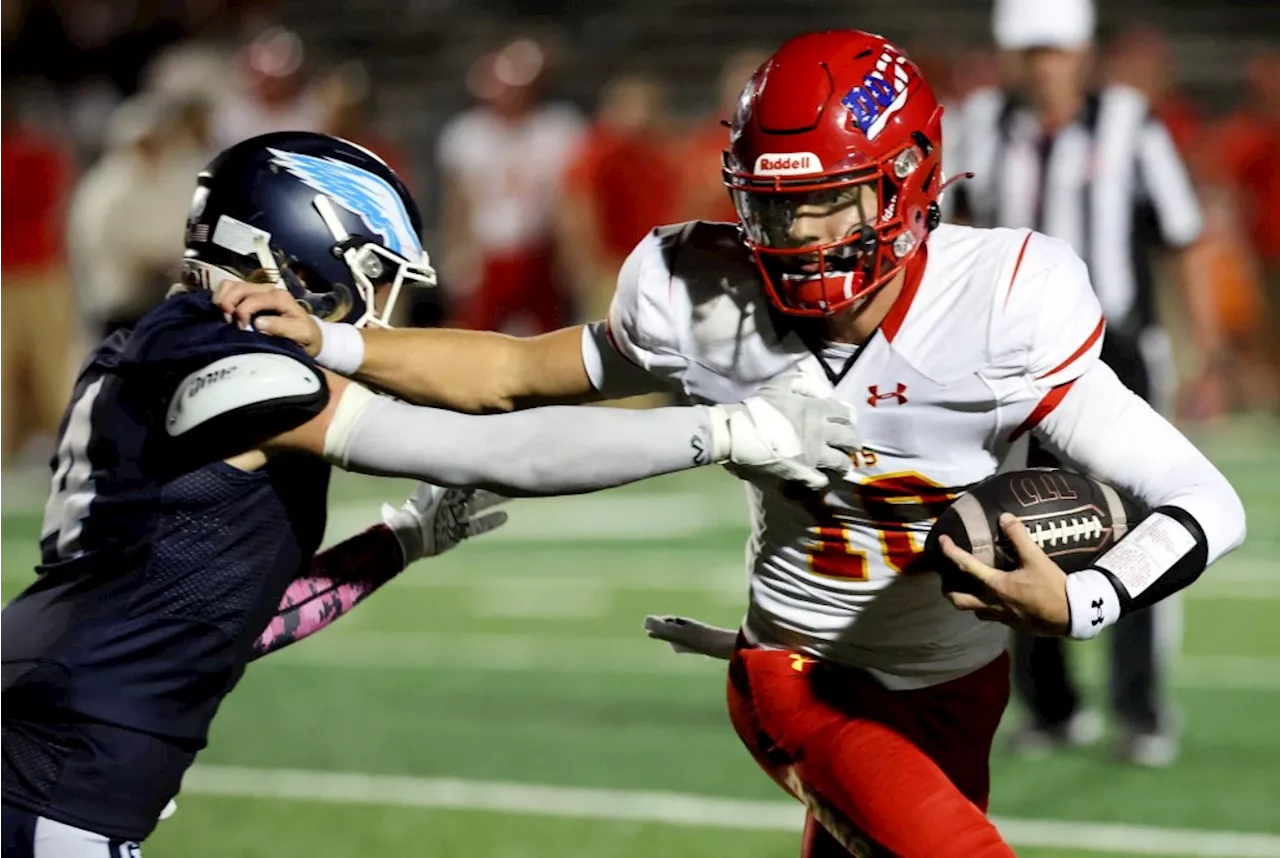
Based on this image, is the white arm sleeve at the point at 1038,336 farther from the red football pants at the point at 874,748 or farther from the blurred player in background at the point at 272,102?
the blurred player in background at the point at 272,102

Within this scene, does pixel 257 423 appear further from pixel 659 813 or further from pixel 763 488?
pixel 659 813

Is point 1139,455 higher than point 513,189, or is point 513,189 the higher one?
point 1139,455

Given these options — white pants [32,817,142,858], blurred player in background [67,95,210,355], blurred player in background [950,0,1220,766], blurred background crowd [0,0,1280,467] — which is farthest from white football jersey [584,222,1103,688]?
blurred player in background [67,95,210,355]

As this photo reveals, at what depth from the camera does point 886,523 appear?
2840 millimetres

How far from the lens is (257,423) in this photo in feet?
8.30

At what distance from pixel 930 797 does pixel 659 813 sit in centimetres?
208

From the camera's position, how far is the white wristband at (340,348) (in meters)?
2.78

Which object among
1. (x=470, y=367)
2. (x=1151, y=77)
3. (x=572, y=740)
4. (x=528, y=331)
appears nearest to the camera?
(x=470, y=367)

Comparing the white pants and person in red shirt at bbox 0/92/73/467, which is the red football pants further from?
person in red shirt at bbox 0/92/73/467

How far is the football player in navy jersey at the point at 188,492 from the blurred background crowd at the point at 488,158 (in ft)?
16.7

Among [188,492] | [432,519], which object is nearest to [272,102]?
[432,519]

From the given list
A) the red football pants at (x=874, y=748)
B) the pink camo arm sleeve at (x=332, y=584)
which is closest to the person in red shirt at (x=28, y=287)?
the pink camo arm sleeve at (x=332, y=584)

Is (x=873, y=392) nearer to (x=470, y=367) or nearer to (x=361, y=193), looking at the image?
(x=470, y=367)

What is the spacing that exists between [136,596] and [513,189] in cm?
814
